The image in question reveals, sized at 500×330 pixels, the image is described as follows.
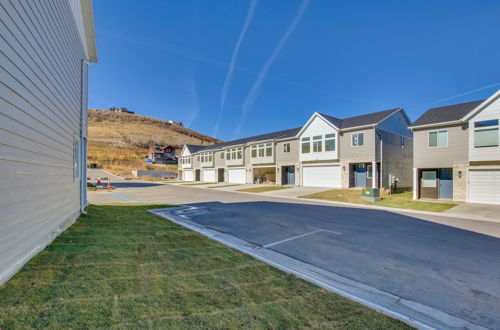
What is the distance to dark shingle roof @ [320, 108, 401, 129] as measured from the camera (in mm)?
21094

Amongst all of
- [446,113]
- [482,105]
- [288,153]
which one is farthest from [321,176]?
[482,105]

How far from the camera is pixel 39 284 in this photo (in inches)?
123

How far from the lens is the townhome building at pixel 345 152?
20.5 m

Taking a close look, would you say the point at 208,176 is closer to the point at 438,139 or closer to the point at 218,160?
the point at 218,160

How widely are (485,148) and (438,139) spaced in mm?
2536

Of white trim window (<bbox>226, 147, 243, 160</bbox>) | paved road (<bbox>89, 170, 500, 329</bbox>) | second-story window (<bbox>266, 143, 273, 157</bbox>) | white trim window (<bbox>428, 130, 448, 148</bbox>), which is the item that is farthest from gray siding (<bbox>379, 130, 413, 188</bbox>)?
white trim window (<bbox>226, 147, 243, 160</bbox>)

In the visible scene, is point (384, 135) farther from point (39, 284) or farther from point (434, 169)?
point (39, 284)

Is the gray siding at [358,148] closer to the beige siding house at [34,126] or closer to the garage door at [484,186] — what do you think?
A: the garage door at [484,186]

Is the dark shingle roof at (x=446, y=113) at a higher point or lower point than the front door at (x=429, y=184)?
higher

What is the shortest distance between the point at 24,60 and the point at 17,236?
2.67 metres

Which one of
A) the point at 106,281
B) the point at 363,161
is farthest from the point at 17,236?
the point at 363,161

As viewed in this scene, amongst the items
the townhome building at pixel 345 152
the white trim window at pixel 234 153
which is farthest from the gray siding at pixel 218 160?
the townhome building at pixel 345 152

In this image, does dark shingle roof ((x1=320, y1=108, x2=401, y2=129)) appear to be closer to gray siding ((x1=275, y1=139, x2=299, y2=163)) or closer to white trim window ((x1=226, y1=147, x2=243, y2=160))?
gray siding ((x1=275, y1=139, x2=299, y2=163))

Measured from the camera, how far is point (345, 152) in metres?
21.9
